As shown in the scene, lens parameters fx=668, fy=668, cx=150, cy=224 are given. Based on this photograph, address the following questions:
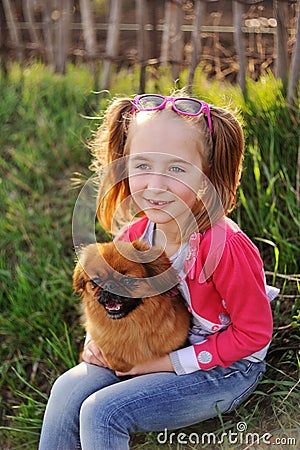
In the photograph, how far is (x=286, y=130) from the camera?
3062 mm

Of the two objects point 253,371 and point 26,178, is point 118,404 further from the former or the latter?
point 26,178

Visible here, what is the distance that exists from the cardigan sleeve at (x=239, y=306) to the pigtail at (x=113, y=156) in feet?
1.47

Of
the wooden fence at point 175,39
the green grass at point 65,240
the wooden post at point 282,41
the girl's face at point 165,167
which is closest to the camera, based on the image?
the girl's face at point 165,167

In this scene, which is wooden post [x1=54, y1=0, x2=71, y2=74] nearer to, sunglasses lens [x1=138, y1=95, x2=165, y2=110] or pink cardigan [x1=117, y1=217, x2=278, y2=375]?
sunglasses lens [x1=138, y1=95, x2=165, y2=110]

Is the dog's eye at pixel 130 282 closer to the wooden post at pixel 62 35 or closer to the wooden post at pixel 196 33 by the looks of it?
the wooden post at pixel 196 33

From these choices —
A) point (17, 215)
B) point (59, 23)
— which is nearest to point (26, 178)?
point (17, 215)

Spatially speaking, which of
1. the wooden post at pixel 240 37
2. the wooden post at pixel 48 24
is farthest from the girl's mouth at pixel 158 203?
the wooden post at pixel 48 24

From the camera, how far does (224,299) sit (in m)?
1.99

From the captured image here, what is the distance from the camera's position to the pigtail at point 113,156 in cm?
217

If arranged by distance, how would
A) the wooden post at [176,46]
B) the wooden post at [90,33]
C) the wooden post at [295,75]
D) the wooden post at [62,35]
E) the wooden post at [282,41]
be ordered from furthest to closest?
the wooden post at [62,35] → the wooden post at [90,33] → the wooden post at [176,46] → the wooden post at [282,41] → the wooden post at [295,75]

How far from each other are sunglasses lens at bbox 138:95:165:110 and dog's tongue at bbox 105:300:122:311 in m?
0.60

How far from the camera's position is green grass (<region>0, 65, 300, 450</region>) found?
7.66 feet

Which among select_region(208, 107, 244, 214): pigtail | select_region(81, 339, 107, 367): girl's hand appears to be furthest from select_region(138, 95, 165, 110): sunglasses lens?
select_region(81, 339, 107, 367): girl's hand

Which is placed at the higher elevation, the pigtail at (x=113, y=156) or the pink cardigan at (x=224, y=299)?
the pigtail at (x=113, y=156)
